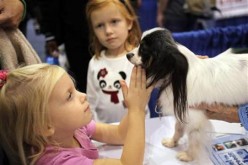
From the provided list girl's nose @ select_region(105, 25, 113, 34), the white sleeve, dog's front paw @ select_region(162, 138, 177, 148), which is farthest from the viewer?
the white sleeve

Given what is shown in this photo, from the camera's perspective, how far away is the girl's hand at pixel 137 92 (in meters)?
0.91

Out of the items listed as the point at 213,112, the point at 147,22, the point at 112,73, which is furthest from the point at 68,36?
the point at 147,22

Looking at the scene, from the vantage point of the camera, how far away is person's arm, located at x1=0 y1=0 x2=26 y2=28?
3.01 ft

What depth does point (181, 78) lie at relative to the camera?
0.90 m

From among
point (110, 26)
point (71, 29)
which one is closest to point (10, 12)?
point (110, 26)

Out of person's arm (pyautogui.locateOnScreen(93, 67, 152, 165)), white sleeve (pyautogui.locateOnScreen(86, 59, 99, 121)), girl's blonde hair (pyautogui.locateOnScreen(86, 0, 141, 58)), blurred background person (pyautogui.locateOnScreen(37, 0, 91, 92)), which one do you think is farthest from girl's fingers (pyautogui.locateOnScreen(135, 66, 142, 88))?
blurred background person (pyautogui.locateOnScreen(37, 0, 91, 92))

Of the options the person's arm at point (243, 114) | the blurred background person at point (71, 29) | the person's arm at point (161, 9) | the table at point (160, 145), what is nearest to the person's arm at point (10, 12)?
the table at point (160, 145)

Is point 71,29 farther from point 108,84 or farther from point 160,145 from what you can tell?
point 160,145

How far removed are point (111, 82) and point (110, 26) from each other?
25cm

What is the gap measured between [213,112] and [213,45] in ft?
2.71

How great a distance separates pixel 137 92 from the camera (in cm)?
92

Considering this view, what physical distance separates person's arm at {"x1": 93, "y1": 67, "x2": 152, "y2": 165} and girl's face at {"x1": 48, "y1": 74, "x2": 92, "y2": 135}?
0.11 meters

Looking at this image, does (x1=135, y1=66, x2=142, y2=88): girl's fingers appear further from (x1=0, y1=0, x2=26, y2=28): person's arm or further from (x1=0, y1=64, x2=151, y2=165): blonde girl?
(x1=0, y1=0, x2=26, y2=28): person's arm

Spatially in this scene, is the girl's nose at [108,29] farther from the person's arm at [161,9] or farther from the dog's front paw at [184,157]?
the person's arm at [161,9]
